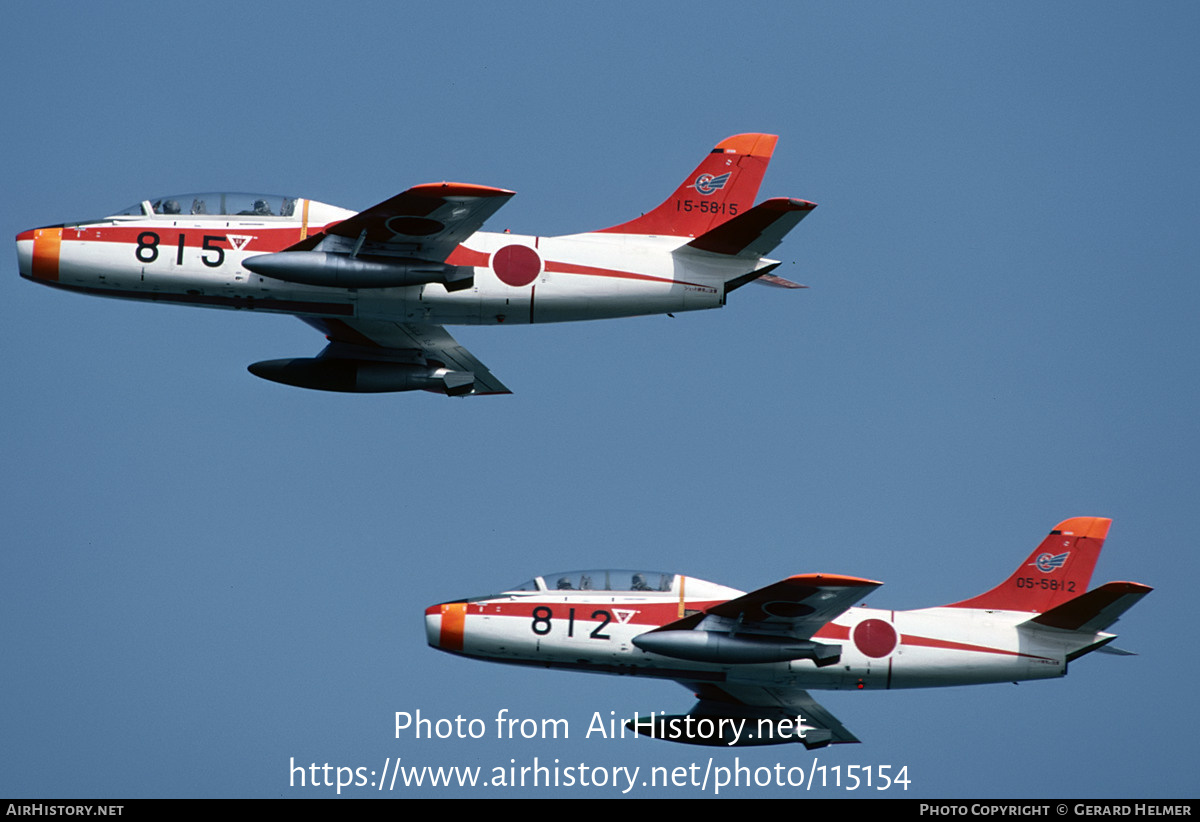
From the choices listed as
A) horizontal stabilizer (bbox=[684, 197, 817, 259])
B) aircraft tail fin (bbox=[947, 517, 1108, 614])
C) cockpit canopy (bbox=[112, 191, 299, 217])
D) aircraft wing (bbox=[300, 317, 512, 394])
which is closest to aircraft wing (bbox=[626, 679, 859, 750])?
aircraft tail fin (bbox=[947, 517, 1108, 614])

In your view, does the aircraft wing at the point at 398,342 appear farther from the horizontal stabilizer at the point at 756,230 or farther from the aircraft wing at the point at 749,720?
the aircraft wing at the point at 749,720

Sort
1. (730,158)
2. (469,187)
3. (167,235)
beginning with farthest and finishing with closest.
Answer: (730,158) < (167,235) < (469,187)

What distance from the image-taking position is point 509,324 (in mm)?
37000

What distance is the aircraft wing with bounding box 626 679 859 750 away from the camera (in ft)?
131

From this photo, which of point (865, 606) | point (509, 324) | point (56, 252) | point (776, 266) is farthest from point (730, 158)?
point (56, 252)

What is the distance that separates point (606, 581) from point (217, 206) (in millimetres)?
11665

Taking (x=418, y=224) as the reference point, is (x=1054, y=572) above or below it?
below

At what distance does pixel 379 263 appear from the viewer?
3550 cm

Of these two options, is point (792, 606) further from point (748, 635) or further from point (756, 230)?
point (756, 230)

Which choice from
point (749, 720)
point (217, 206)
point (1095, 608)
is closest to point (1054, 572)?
point (1095, 608)

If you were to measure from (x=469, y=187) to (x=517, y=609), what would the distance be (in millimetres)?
9516

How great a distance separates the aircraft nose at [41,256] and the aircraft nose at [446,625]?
10694 millimetres

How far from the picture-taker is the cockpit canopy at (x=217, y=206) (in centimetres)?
3691

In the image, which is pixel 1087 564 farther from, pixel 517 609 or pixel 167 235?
→ pixel 167 235
